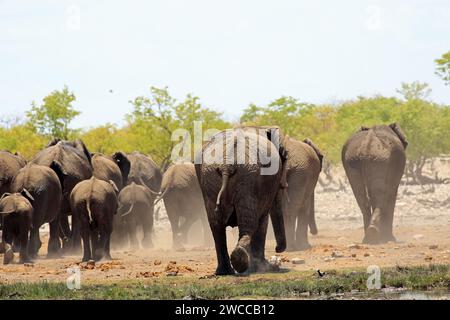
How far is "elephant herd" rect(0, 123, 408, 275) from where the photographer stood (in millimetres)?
18062

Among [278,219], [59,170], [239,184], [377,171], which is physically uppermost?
[59,170]

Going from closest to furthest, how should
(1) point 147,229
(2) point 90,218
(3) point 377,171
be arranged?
(2) point 90,218, (3) point 377,171, (1) point 147,229

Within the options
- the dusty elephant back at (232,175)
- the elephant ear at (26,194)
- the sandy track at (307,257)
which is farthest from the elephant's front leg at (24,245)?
the dusty elephant back at (232,175)

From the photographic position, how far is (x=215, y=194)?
59.5 feet

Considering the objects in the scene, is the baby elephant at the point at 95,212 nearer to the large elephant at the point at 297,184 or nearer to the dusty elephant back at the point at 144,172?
the large elephant at the point at 297,184

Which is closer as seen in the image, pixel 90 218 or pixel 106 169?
pixel 90 218

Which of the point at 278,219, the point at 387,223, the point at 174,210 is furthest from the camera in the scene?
the point at 174,210

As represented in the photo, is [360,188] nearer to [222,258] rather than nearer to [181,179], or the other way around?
[181,179]

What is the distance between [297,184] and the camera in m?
25.7

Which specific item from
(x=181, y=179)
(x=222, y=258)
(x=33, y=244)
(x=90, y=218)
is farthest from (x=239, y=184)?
(x=181, y=179)

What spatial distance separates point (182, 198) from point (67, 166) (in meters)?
3.58

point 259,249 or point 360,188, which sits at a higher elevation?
point 360,188

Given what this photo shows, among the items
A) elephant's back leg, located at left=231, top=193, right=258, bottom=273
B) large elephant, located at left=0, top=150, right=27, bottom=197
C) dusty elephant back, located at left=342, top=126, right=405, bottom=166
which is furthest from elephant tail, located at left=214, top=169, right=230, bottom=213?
large elephant, located at left=0, top=150, right=27, bottom=197

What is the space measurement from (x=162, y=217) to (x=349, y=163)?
20.4 meters
